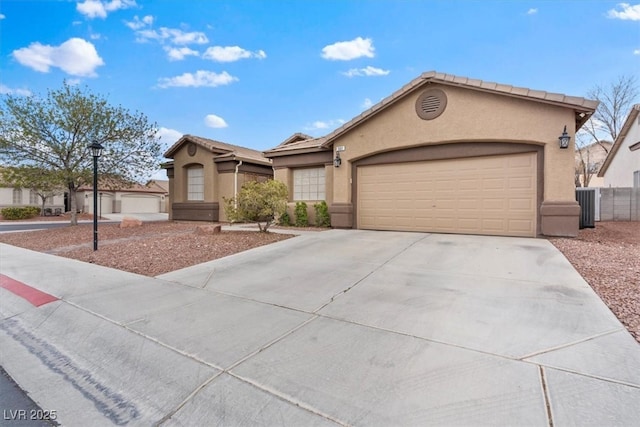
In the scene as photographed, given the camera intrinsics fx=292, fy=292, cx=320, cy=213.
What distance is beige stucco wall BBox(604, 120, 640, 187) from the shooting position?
605 inches

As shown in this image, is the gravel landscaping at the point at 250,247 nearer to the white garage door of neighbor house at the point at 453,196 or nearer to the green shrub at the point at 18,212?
the white garage door of neighbor house at the point at 453,196

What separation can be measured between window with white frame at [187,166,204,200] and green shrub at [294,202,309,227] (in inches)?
282

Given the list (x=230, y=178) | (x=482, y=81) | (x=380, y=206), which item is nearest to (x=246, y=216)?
(x=380, y=206)

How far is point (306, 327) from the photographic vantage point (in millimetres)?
3232

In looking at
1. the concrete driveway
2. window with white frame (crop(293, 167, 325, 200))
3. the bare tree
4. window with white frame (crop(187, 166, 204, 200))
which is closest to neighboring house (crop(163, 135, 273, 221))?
window with white frame (crop(187, 166, 204, 200))

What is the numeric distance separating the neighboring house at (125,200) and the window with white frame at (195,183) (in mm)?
16178

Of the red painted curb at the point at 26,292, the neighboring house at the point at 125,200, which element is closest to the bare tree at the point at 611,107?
the red painted curb at the point at 26,292

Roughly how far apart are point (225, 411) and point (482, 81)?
10.1 metres

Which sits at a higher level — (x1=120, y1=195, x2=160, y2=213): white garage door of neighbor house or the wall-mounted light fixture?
the wall-mounted light fixture

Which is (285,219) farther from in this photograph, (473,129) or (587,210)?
(587,210)

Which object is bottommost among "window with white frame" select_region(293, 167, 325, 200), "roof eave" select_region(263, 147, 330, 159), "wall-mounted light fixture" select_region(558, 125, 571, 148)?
"window with white frame" select_region(293, 167, 325, 200)

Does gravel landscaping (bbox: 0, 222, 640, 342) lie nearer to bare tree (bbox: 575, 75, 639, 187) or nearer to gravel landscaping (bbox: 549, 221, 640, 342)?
gravel landscaping (bbox: 549, 221, 640, 342)

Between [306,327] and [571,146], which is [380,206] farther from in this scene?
[306,327]

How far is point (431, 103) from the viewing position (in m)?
9.65
